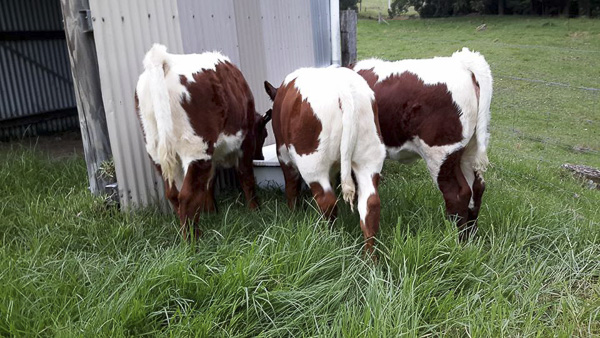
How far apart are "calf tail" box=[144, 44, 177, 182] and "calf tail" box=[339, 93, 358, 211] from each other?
3.92 ft

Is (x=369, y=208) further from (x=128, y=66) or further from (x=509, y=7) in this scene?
(x=509, y=7)

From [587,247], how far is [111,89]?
389cm

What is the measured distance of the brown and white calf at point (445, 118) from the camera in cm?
364

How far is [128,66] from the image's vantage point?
13.0ft

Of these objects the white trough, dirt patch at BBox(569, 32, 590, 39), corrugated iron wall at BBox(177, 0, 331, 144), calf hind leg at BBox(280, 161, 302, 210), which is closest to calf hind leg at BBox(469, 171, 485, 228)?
calf hind leg at BBox(280, 161, 302, 210)

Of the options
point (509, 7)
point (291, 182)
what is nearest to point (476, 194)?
point (291, 182)

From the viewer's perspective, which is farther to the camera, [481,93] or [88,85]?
[88,85]

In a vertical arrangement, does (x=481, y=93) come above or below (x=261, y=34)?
below

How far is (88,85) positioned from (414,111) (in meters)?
2.73

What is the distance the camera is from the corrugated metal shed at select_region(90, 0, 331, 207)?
12.7 ft

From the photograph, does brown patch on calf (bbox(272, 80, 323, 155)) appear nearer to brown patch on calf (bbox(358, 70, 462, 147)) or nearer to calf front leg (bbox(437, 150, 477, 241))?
brown patch on calf (bbox(358, 70, 462, 147))

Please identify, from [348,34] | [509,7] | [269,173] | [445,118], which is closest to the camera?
[445,118]

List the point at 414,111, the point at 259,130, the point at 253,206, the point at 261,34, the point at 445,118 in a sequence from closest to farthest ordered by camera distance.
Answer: the point at 445,118
the point at 414,111
the point at 253,206
the point at 259,130
the point at 261,34

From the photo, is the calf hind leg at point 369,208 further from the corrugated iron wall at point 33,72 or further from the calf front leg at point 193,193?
the corrugated iron wall at point 33,72
